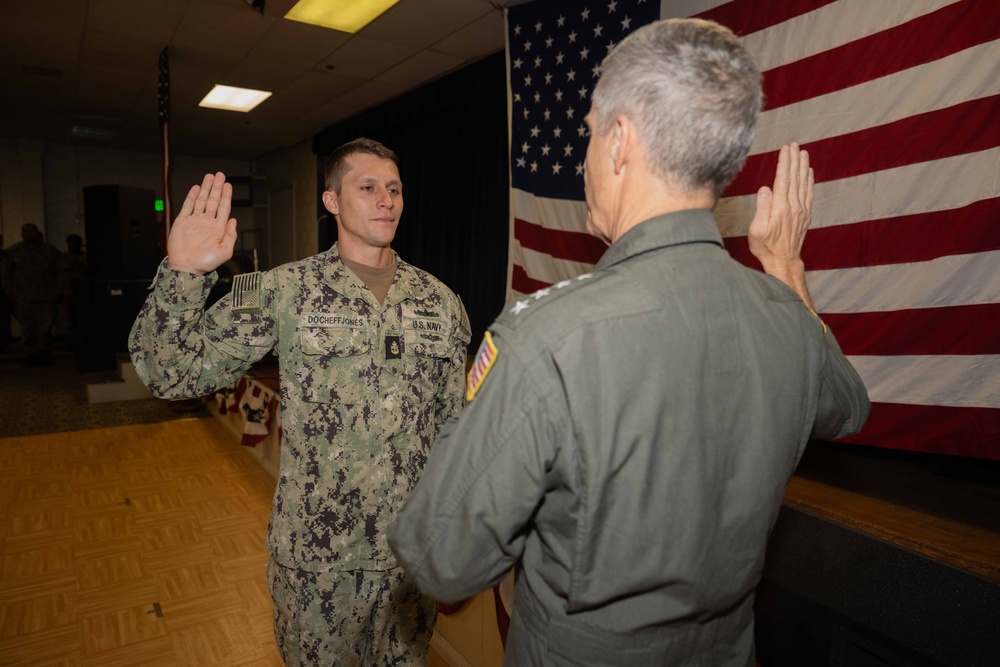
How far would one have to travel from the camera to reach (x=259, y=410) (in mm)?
3621

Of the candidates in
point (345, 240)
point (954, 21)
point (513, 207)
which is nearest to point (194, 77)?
point (513, 207)

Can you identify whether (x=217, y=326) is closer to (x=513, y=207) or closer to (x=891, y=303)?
(x=891, y=303)

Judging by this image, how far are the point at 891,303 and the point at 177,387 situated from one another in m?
1.84

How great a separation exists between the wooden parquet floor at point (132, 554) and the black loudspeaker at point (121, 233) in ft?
9.02

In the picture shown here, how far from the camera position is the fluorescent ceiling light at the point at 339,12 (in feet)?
11.3

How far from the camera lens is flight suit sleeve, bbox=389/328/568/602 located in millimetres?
603

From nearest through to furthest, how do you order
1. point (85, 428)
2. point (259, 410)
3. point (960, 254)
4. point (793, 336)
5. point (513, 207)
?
1. point (793, 336)
2. point (960, 254)
3. point (513, 207)
4. point (259, 410)
5. point (85, 428)

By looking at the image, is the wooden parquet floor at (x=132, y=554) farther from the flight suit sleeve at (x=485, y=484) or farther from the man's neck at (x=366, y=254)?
the flight suit sleeve at (x=485, y=484)

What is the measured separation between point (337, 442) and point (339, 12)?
3156 mm

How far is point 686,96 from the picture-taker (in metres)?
0.62

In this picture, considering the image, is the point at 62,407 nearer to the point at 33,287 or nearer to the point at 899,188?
the point at 33,287

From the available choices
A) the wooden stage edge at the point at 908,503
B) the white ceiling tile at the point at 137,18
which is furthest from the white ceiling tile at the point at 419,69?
the wooden stage edge at the point at 908,503

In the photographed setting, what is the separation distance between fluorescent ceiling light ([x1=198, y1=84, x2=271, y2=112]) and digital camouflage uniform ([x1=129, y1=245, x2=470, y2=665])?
4723 mm

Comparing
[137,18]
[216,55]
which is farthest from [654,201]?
[216,55]
